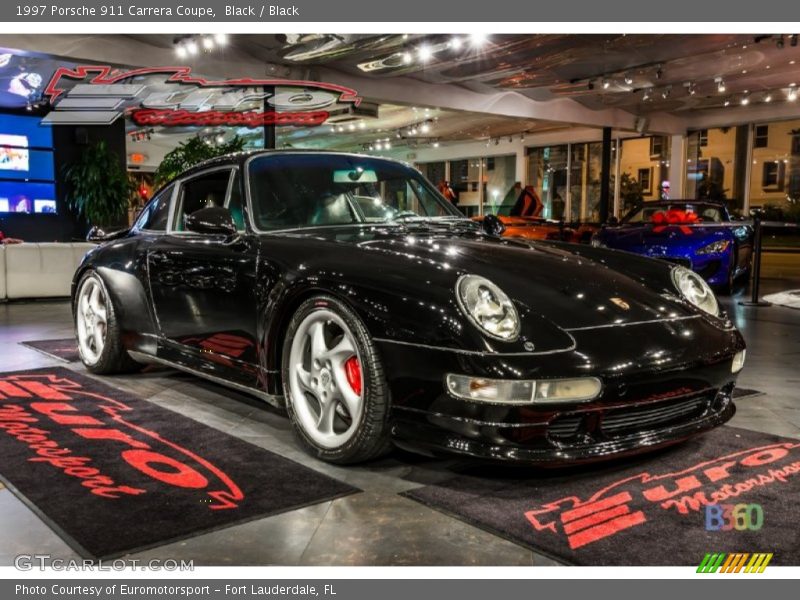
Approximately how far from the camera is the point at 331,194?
3566 mm

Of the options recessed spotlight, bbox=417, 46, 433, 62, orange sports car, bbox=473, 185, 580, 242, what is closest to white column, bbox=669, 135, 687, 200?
orange sports car, bbox=473, 185, 580, 242

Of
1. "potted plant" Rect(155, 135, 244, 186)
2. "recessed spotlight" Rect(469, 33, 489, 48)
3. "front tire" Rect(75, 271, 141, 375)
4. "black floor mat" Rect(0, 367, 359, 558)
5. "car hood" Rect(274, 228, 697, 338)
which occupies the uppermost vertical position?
"recessed spotlight" Rect(469, 33, 489, 48)

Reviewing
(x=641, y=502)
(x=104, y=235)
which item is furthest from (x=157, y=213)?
(x=641, y=502)

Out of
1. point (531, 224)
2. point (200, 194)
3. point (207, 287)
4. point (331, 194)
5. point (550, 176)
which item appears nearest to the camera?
point (207, 287)

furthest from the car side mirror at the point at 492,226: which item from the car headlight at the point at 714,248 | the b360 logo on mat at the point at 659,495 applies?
the car headlight at the point at 714,248

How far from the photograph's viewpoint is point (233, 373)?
339cm

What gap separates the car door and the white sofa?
19.1 feet

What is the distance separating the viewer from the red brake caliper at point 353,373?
112 inches

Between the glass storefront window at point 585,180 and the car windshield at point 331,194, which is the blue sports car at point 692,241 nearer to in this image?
the car windshield at point 331,194

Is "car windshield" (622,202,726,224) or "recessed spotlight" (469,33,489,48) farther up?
"recessed spotlight" (469,33,489,48)

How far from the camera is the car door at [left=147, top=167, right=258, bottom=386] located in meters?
3.26

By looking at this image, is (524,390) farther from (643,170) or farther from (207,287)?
(643,170)

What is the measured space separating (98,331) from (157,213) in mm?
873

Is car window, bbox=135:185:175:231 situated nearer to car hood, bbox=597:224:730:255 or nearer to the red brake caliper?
the red brake caliper
